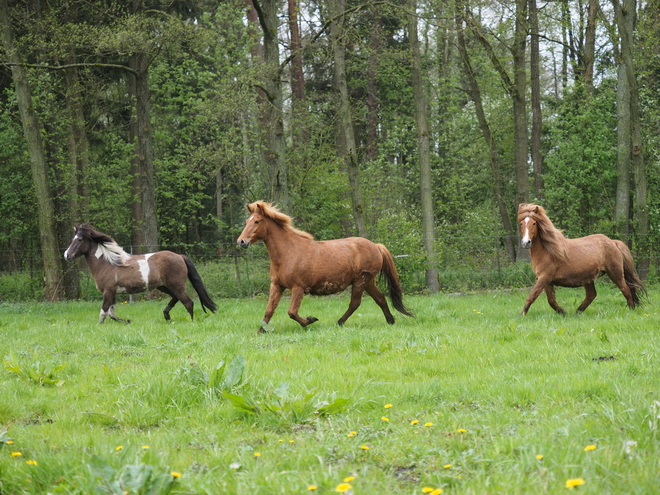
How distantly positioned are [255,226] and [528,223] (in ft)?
15.0

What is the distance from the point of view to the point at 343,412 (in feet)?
16.2

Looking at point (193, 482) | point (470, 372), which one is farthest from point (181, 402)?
point (470, 372)

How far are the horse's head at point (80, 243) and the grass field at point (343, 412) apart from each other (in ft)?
12.8

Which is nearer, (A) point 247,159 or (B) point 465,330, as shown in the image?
(B) point 465,330

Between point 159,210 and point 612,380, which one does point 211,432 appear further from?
point 159,210

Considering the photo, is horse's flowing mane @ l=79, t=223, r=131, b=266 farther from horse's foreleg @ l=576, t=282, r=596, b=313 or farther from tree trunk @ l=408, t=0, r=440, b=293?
horse's foreleg @ l=576, t=282, r=596, b=313

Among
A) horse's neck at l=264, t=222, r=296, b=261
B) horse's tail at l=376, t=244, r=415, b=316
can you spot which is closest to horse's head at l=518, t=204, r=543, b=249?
horse's tail at l=376, t=244, r=415, b=316

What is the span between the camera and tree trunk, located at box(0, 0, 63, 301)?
57.3 ft

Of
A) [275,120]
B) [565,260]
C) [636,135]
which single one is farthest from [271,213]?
[636,135]

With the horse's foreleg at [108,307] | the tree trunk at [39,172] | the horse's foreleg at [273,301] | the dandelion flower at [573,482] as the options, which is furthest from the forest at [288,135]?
the dandelion flower at [573,482]

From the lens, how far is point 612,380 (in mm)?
5379

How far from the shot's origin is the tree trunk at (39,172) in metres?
17.5

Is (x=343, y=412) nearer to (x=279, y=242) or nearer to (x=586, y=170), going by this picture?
(x=279, y=242)

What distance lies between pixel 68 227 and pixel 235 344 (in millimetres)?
13849
